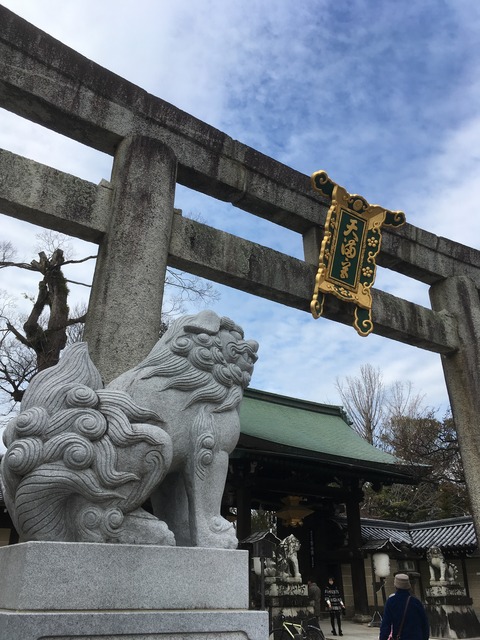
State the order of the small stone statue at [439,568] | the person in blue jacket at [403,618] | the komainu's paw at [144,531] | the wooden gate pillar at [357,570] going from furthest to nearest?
the wooden gate pillar at [357,570], the small stone statue at [439,568], the person in blue jacket at [403,618], the komainu's paw at [144,531]

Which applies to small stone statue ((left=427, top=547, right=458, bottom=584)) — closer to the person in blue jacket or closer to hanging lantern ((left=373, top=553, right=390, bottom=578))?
hanging lantern ((left=373, top=553, right=390, bottom=578))

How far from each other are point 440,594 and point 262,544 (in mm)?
6350

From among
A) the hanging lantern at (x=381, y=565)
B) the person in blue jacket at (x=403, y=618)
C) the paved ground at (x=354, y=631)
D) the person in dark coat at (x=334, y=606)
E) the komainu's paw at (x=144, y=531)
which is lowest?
the paved ground at (x=354, y=631)

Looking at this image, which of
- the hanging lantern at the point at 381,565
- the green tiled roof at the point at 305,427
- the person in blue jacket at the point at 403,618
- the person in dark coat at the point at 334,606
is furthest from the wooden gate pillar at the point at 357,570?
the person in blue jacket at the point at 403,618

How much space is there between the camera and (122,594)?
2096 mm

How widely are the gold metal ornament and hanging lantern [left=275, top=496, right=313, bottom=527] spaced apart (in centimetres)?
715

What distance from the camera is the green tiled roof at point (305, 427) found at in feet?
42.1

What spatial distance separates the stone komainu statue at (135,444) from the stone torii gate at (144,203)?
208cm

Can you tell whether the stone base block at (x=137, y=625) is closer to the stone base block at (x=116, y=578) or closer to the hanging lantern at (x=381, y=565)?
the stone base block at (x=116, y=578)

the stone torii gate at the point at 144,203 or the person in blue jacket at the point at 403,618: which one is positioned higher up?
the stone torii gate at the point at 144,203

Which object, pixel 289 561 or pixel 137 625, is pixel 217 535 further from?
pixel 289 561

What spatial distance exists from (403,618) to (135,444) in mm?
2674

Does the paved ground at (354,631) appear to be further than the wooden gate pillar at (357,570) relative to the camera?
No

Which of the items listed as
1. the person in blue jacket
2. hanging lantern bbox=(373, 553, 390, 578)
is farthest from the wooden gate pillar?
the person in blue jacket
